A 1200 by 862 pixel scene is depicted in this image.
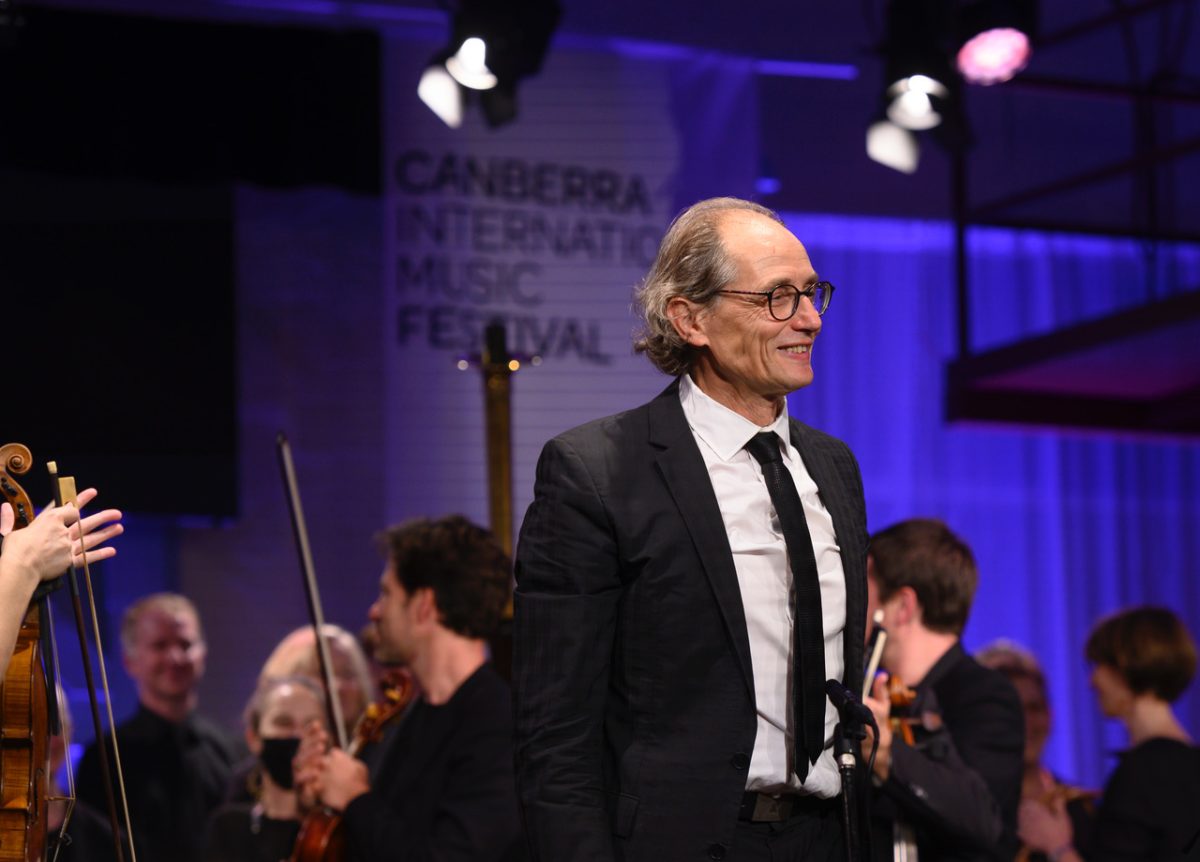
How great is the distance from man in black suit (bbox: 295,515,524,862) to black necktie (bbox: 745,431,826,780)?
1331 mm

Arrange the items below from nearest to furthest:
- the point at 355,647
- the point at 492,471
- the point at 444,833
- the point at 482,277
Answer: the point at 444,833, the point at 492,471, the point at 355,647, the point at 482,277

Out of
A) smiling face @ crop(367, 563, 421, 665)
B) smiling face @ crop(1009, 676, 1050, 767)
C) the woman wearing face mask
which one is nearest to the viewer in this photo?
smiling face @ crop(367, 563, 421, 665)

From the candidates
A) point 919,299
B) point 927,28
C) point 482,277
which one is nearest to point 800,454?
point 927,28

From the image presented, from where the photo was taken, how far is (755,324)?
224 centimetres

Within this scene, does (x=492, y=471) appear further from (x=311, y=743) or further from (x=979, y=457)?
(x=979, y=457)

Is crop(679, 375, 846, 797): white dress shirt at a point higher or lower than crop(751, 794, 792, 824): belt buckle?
higher

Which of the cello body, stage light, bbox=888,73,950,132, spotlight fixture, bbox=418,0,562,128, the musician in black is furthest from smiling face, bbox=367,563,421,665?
stage light, bbox=888,73,950,132

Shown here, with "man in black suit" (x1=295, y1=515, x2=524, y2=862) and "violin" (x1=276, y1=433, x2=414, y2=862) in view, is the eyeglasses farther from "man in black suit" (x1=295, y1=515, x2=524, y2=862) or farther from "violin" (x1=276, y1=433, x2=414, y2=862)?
"violin" (x1=276, y1=433, x2=414, y2=862)

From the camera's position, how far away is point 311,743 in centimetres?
351

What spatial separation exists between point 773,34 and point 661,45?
555 mm

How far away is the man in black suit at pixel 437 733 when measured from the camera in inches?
130

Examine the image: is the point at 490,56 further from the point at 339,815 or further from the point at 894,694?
the point at 894,694

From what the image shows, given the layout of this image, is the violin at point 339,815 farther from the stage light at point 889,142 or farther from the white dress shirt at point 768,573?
the stage light at point 889,142

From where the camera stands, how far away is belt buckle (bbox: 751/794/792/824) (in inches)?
83.5
